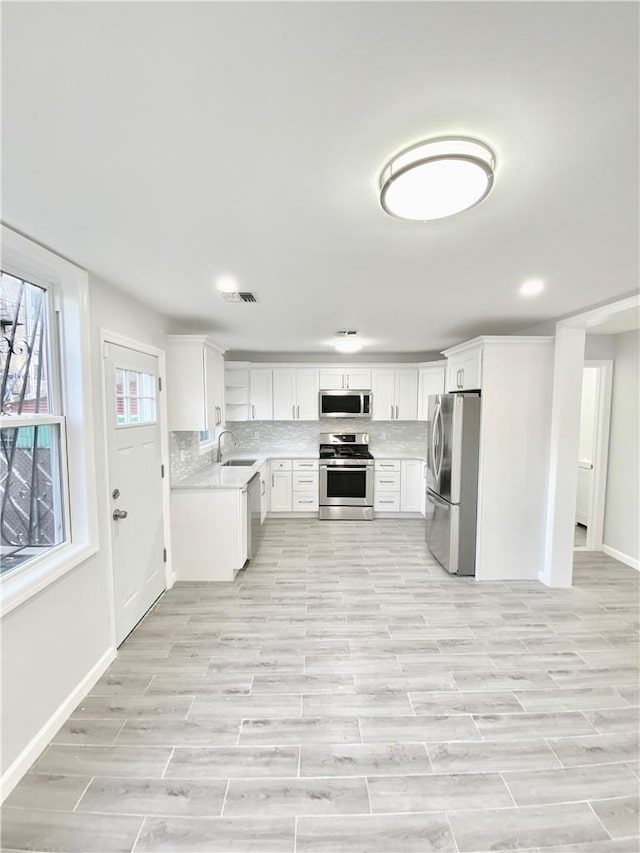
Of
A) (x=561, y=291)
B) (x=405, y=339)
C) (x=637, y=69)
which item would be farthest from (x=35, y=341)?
(x=405, y=339)

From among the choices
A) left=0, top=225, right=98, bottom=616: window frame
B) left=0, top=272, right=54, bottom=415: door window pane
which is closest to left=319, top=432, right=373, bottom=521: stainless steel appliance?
left=0, top=225, right=98, bottom=616: window frame

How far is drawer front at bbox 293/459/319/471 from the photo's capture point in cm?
515

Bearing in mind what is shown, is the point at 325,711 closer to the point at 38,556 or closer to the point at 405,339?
the point at 38,556

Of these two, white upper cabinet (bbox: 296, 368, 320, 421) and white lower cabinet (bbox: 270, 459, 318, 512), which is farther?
white upper cabinet (bbox: 296, 368, 320, 421)

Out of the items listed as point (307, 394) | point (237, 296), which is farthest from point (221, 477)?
point (307, 394)

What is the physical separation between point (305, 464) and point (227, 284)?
325cm

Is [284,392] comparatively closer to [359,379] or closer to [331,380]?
[331,380]

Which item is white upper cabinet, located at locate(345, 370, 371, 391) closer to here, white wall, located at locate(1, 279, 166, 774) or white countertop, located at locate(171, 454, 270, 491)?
white countertop, located at locate(171, 454, 270, 491)

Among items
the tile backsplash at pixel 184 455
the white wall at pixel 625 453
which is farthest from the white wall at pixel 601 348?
the tile backsplash at pixel 184 455

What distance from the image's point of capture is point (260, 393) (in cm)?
529

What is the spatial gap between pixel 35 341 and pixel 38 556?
42.8 inches

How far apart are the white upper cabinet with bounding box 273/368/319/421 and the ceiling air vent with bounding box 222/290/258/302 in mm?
2657

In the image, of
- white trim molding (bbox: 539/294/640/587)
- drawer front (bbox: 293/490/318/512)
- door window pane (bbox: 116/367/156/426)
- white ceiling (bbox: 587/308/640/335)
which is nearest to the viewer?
door window pane (bbox: 116/367/156/426)

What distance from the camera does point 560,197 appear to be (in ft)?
4.31
